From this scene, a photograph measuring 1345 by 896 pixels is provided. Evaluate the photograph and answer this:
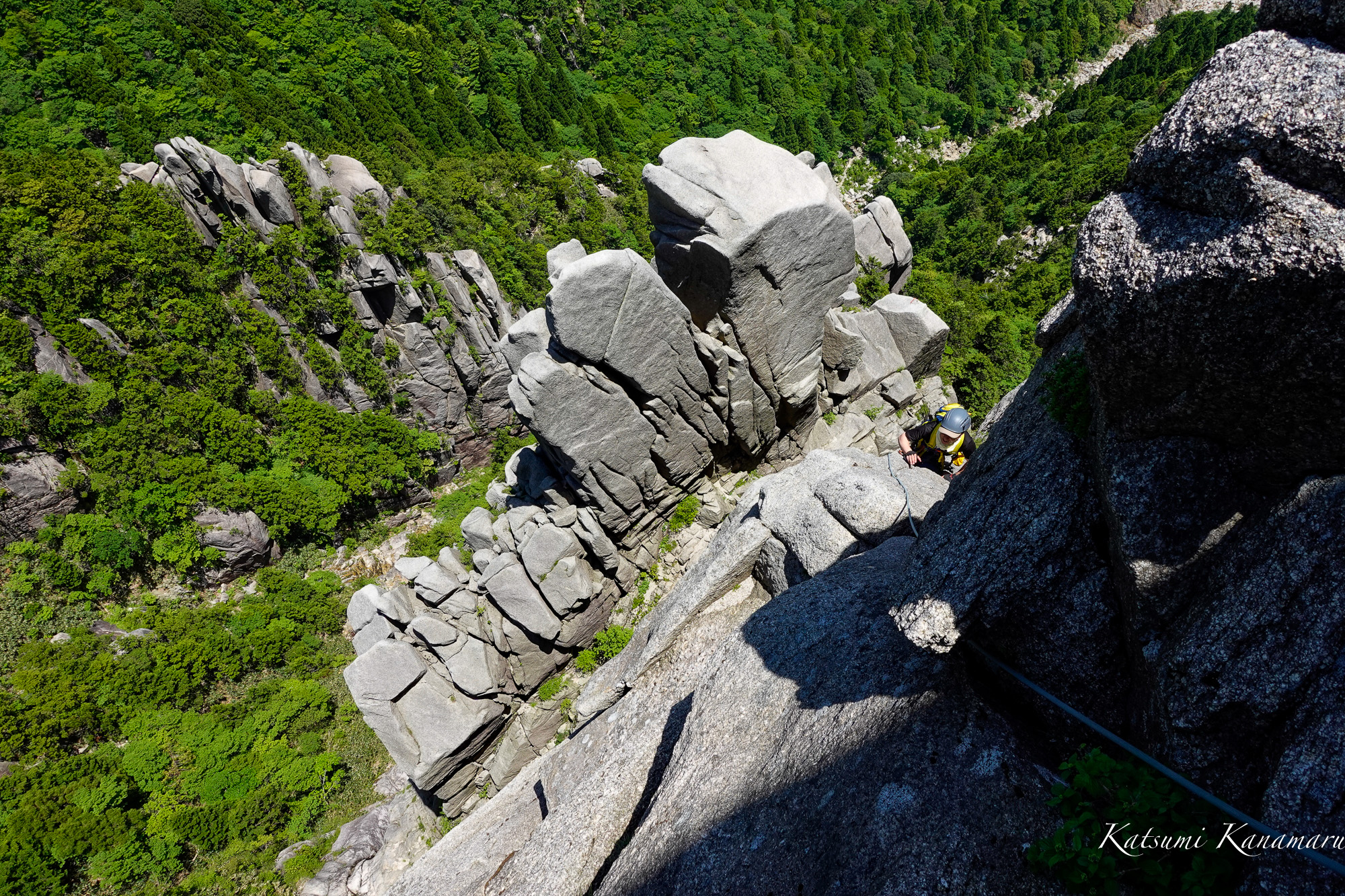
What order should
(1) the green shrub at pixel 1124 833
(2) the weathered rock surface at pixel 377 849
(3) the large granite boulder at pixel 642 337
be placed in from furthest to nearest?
(2) the weathered rock surface at pixel 377 849
(3) the large granite boulder at pixel 642 337
(1) the green shrub at pixel 1124 833

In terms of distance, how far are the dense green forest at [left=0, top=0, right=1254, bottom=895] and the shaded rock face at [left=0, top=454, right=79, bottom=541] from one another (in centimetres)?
59

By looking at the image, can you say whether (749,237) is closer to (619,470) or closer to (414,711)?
(619,470)

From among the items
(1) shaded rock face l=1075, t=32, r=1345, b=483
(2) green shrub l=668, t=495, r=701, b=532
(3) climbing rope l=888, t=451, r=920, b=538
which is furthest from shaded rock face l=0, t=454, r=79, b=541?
Result: (1) shaded rock face l=1075, t=32, r=1345, b=483

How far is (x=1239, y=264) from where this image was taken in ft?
11.9

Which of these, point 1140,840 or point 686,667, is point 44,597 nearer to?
point 686,667

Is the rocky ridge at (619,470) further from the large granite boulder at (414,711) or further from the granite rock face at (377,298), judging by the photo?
the granite rock face at (377,298)

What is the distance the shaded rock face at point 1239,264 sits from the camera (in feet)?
11.2

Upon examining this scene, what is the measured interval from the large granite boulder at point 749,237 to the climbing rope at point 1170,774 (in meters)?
10.5

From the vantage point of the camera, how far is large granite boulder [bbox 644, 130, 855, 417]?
44.9 feet

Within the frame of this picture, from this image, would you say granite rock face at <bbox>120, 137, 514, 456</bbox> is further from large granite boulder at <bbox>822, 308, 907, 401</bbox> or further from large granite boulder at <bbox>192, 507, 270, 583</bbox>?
large granite boulder at <bbox>822, 308, 907, 401</bbox>

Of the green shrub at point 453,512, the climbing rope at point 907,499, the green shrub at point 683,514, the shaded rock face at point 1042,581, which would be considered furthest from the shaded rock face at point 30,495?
the shaded rock face at point 1042,581

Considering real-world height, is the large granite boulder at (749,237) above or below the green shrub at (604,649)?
above

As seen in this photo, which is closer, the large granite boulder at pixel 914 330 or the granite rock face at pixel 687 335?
the granite rock face at pixel 687 335

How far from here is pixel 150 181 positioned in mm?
26531
